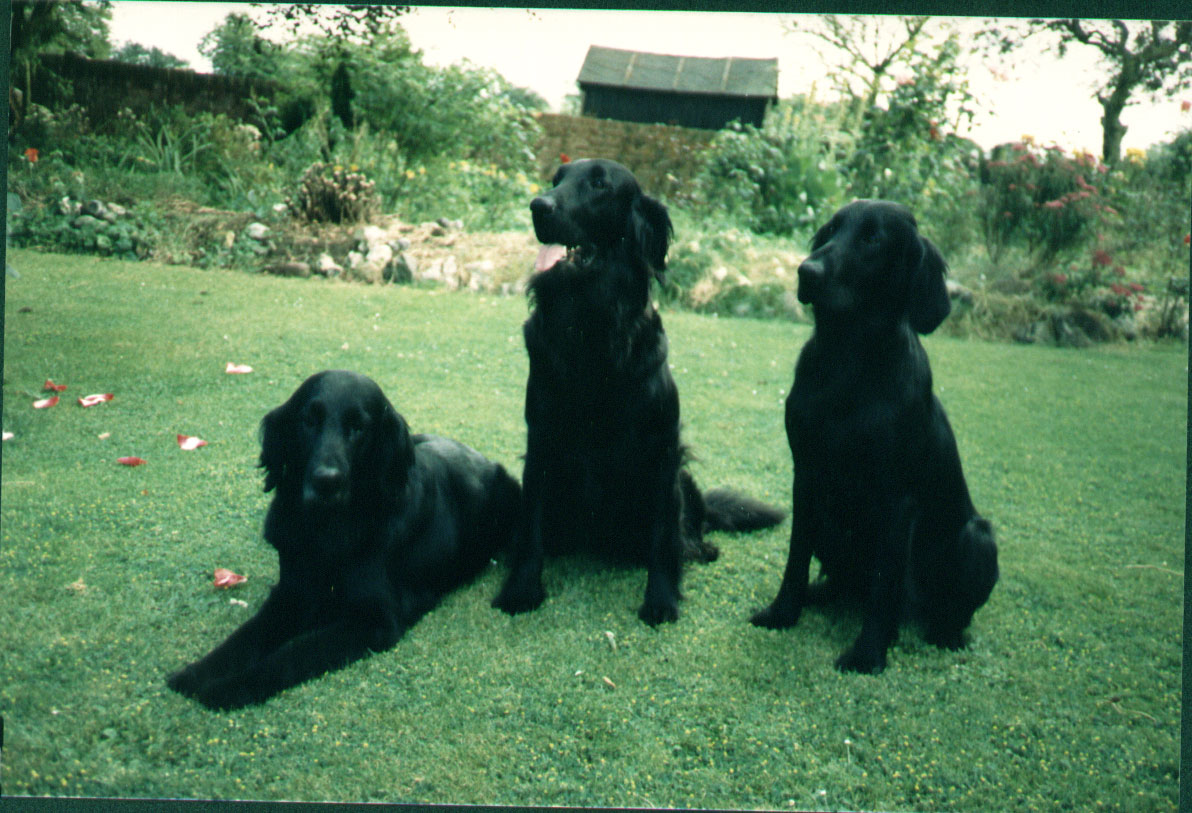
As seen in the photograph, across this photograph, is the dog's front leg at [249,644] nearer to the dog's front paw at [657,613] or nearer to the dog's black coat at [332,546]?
the dog's black coat at [332,546]

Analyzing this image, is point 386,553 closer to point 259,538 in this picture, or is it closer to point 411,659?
point 411,659

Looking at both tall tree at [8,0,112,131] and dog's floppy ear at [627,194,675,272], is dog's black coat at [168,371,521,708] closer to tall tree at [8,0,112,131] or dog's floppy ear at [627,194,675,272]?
dog's floppy ear at [627,194,675,272]

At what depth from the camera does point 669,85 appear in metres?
3.16

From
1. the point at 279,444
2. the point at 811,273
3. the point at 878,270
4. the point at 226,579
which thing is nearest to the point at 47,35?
the point at 279,444

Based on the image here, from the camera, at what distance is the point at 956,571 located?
A: 2.47 meters

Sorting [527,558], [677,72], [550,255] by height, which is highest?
[677,72]

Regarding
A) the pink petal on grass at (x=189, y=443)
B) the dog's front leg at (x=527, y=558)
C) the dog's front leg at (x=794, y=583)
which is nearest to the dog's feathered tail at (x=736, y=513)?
the dog's front leg at (x=794, y=583)

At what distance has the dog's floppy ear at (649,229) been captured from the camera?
2.65 metres

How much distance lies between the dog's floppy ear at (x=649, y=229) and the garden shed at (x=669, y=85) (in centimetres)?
50

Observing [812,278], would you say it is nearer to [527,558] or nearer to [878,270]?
[878,270]

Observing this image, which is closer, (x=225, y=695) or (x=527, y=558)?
(x=225, y=695)

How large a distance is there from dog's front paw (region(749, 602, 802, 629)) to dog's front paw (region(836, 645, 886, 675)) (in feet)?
0.77

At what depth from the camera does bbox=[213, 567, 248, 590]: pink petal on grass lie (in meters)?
2.60

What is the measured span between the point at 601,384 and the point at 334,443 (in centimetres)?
88
